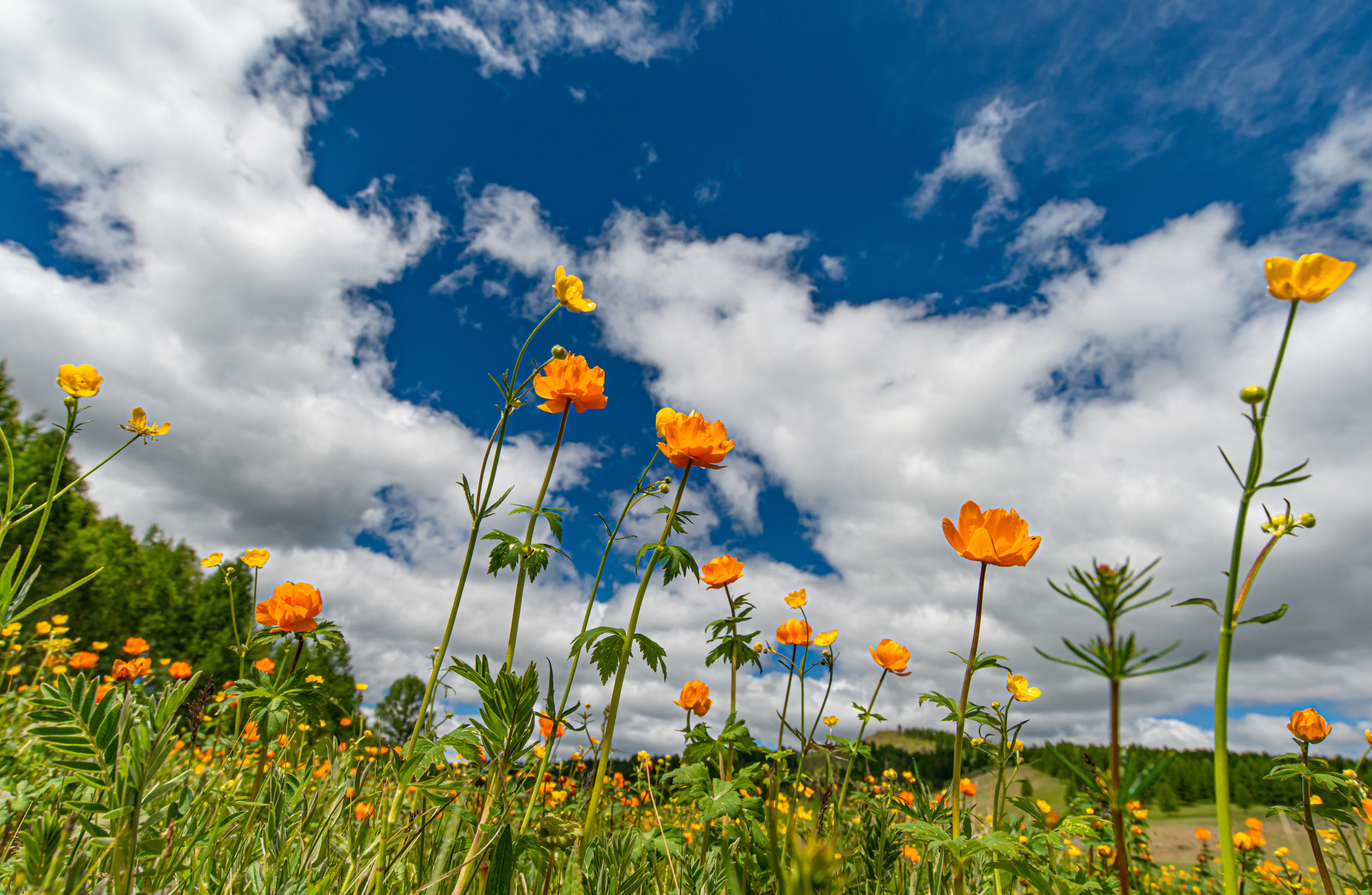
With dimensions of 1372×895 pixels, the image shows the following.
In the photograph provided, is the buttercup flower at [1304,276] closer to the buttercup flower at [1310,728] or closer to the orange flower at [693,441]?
the orange flower at [693,441]

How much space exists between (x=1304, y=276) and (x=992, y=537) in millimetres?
965

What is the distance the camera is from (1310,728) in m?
2.67

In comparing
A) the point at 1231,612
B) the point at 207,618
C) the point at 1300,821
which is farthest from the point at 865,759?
the point at 207,618

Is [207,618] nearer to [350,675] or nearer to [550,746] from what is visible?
[350,675]

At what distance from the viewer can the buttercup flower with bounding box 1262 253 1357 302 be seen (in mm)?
1307

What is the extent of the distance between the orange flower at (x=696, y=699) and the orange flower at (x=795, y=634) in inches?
20.9

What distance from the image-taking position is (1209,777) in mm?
14539

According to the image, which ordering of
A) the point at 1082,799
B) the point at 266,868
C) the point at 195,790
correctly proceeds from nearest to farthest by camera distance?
1. the point at 266,868
2. the point at 195,790
3. the point at 1082,799

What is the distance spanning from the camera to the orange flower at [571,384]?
266 centimetres

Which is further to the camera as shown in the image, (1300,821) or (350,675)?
(350,675)

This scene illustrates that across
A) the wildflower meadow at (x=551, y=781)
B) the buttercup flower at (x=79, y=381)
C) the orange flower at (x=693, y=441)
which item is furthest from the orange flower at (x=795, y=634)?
the buttercup flower at (x=79, y=381)

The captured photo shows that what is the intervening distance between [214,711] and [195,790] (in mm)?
2174

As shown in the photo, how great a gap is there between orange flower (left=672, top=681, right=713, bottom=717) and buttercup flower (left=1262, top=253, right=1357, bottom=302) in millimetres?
3038

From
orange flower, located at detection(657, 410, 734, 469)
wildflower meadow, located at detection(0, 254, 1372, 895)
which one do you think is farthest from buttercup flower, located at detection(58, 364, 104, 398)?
orange flower, located at detection(657, 410, 734, 469)
